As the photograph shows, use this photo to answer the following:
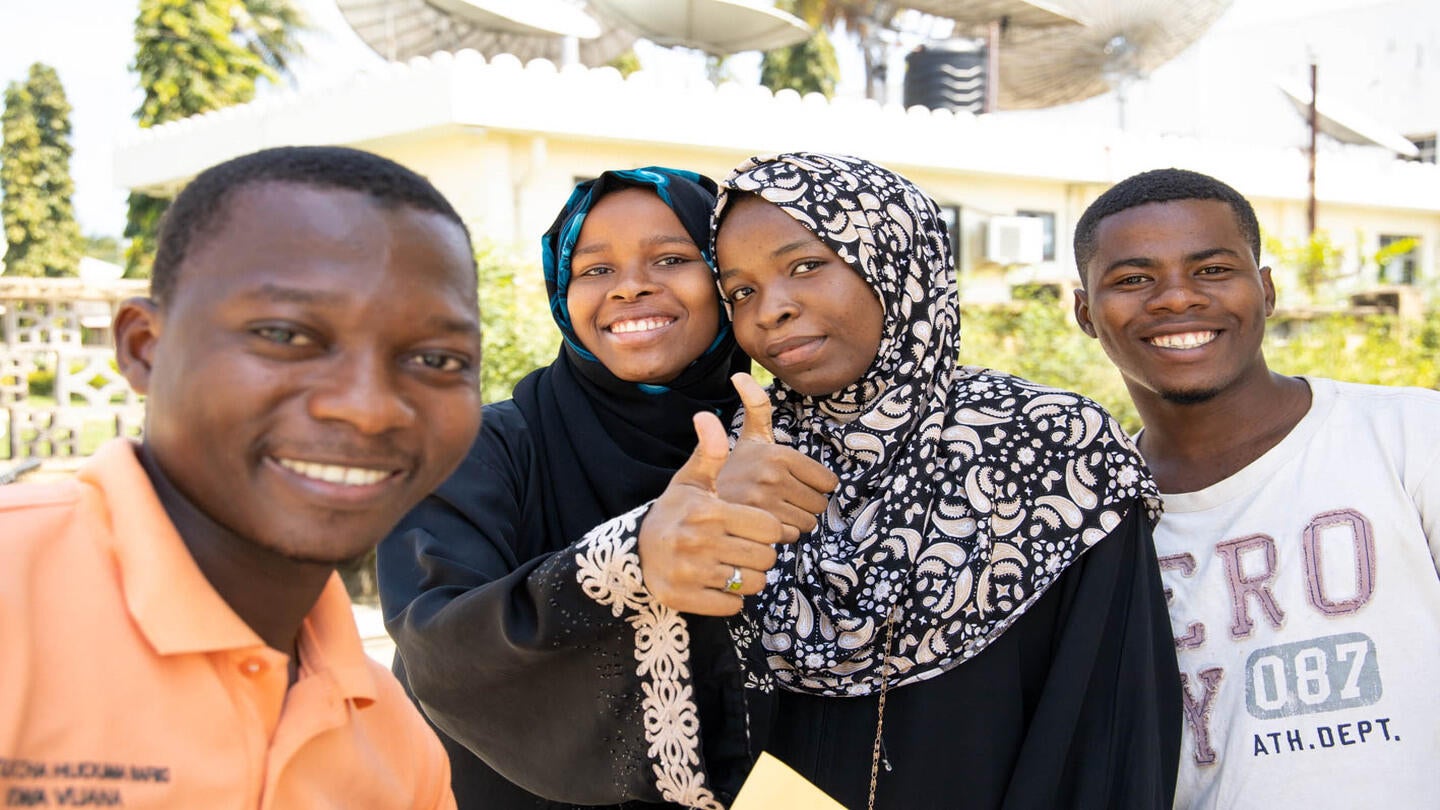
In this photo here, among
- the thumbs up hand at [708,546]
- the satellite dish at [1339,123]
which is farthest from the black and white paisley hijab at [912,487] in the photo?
the satellite dish at [1339,123]

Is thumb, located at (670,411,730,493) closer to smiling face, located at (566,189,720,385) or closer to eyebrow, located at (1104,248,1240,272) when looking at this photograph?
smiling face, located at (566,189,720,385)

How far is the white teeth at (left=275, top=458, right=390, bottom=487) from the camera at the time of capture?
3.57 feet

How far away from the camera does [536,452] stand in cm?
203

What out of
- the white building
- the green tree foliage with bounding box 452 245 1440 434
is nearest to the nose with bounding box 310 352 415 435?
the green tree foliage with bounding box 452 245 1440 434

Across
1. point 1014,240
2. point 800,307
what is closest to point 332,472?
point 800,307

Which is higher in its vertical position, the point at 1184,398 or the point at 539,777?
the point at 1184,398

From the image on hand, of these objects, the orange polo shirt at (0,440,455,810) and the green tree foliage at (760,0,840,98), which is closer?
the orange polo shirt at (0,440,455,810)

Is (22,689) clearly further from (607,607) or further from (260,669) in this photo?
(607,607)

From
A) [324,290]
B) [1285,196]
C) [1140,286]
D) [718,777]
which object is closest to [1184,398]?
[1140,286]

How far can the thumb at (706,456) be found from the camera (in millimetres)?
1382

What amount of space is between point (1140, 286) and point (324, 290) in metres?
1.63

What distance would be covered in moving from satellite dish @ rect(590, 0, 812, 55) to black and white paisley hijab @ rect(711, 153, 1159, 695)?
1196 cm

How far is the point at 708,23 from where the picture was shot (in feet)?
45.1

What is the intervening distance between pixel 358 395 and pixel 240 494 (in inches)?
5.8
